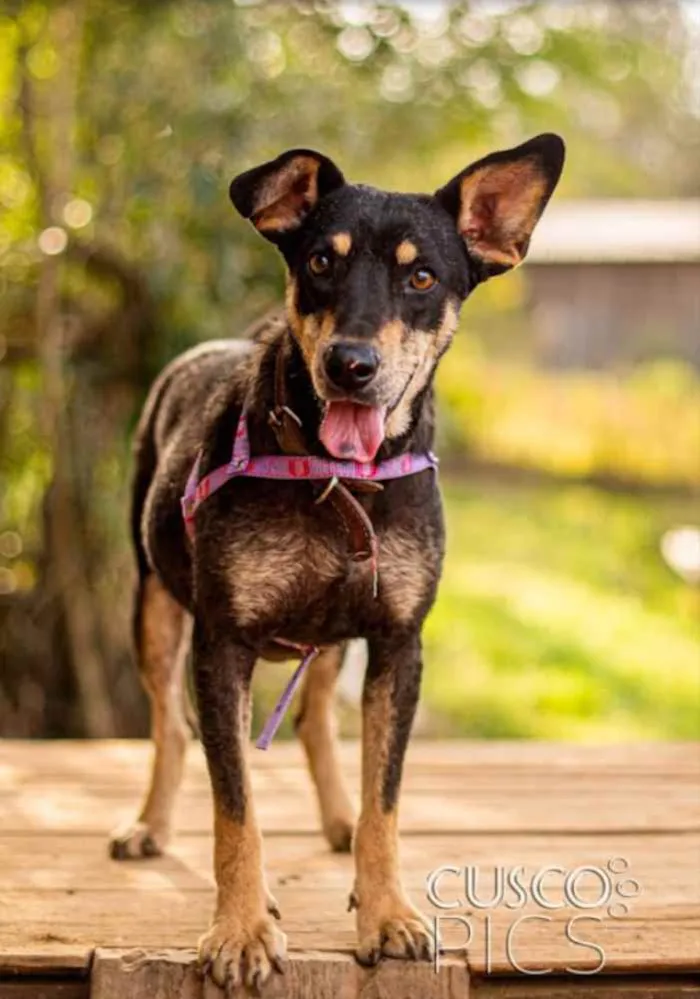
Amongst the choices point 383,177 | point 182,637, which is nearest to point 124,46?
point 383,177

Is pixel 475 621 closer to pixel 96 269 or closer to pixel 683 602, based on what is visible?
pixel 683 602

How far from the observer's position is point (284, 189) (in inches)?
126

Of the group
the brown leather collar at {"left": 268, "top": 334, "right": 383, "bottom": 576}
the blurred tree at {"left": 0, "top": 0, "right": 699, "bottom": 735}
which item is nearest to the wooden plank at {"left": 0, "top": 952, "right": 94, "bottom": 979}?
the brown leather collar at {"left": 268, "top": 334, "right": 383, "bottom": 576}

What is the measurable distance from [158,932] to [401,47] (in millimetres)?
4094

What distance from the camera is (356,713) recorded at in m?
8.07

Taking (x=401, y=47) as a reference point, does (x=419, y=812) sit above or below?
below

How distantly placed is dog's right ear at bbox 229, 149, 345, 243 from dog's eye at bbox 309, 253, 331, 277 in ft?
0.58

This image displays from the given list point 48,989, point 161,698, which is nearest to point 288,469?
point 161,698

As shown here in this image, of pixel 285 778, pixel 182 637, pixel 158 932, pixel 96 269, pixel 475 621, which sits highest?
pixel 96 269

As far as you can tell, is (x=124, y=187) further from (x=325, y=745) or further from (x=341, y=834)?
(x=341, y=834)

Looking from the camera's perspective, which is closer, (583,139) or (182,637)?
(182,637)

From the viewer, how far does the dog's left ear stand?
3248 mm

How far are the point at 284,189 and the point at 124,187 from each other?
121 inches

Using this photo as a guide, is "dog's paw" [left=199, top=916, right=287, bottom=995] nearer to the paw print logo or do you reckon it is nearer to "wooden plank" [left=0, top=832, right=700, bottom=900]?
"wooden plank" [left=0, top=832, right=700, bottom=900]
